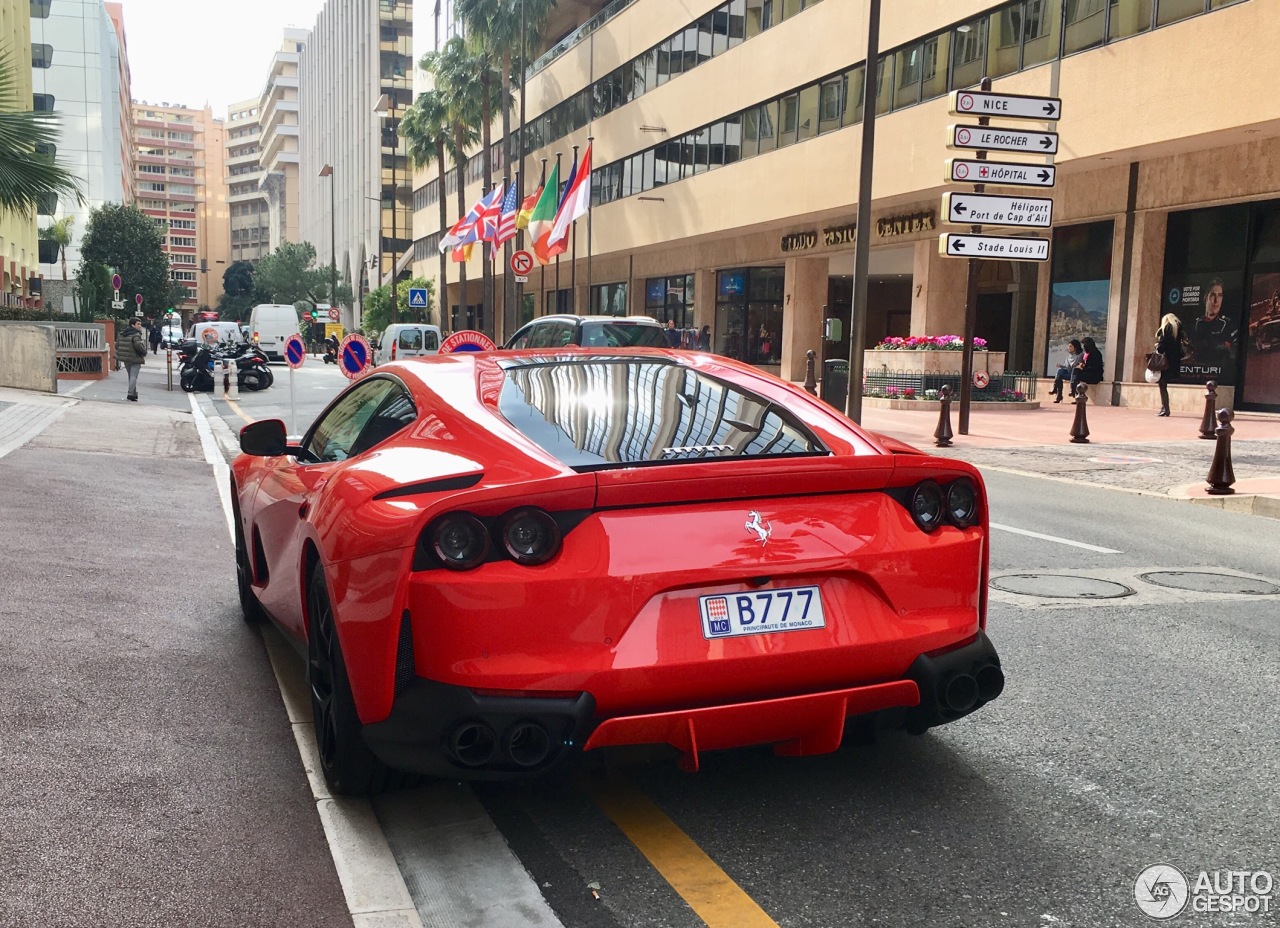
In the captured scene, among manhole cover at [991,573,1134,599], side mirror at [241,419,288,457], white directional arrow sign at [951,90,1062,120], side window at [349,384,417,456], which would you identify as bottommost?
manhole cover at [991,573,1134,599]

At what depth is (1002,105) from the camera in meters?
18.0

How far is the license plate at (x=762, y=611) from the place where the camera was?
10.6 ft

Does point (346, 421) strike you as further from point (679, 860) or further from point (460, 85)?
point (460, 85)

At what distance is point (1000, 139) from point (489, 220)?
66.9 feet

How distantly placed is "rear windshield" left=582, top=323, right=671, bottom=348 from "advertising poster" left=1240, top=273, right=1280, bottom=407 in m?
12.9

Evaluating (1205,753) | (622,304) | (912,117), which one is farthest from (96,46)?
(1205,753)

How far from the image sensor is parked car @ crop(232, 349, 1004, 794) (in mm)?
3137

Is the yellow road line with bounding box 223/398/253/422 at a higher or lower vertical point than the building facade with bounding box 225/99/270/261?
lower

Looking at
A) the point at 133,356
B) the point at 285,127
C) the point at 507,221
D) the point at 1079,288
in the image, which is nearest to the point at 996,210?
the point at 1079,288

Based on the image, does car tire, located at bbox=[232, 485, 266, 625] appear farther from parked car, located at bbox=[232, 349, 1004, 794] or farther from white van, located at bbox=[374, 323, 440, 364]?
white van, located at bbox=[374, 323, 440, 364]

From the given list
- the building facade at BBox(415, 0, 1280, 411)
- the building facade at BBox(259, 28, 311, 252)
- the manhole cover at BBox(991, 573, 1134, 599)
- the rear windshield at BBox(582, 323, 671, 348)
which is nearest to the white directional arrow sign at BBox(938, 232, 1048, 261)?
the building facade at BBox(415, 0, 1280, 411)

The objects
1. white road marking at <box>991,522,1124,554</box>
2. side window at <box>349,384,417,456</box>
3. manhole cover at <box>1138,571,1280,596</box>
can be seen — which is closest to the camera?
side window at <box>349,384,417,456</box>

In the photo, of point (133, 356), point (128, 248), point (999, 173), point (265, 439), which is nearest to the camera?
point (265, 439)

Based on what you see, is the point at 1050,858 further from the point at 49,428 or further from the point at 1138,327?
the point at 1138,327
